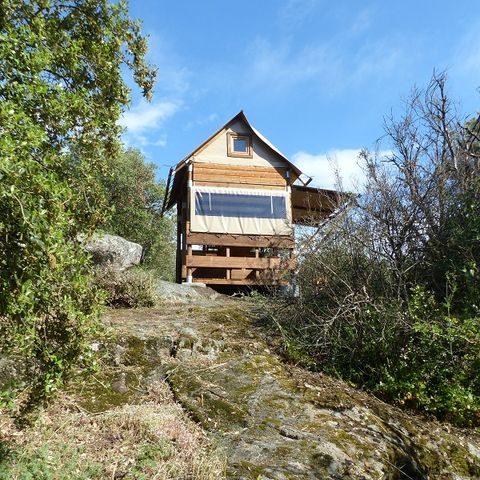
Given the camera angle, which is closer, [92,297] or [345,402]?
[92,297]

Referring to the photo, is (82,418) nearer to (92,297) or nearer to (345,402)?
(92,297)

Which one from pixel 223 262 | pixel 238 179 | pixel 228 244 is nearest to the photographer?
pixel 223 262

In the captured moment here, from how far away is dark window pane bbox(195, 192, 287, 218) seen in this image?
51.3ft

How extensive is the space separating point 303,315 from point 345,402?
6.30 feet

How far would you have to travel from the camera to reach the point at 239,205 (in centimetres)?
1591

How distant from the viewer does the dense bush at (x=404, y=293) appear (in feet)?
18.5

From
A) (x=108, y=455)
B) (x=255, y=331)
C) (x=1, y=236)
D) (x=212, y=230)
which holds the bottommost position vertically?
(x=108, y=455)

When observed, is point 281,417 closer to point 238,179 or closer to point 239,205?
point 239,205

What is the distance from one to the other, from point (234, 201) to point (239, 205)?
211mm

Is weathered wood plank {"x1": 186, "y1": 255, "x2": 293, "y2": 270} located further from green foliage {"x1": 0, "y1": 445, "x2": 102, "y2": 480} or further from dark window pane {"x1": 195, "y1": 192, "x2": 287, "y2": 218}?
green foliage {"x1": 0, "y1": 445, "x2": 102, "y2": 480}

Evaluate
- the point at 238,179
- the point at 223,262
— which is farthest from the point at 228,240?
the point at 238,179

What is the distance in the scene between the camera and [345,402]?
5.32 metres

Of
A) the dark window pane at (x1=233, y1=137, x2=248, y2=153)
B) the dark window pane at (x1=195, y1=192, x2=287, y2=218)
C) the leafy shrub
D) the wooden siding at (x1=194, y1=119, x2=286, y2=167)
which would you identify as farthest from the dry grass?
the dark window pane at (x1=233, y1=137, x2=248, y2=153)

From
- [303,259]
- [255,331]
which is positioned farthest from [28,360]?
[303,259]
